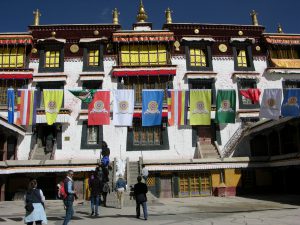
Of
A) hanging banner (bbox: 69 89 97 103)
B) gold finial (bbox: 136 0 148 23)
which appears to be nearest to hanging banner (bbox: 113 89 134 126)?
hanging banner (bbox: 69 89 97 103)

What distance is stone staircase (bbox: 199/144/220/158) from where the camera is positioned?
27.0 m

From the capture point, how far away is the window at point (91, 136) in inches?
1076

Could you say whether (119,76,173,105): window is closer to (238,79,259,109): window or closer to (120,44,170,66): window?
(120,44,170,66): window

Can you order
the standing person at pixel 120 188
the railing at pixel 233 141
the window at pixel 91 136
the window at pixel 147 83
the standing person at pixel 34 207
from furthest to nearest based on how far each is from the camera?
the window at pixel 147 83
the railing at pixel 233 141
the window at pixel 91 136
the standing person at pixel 120 188
the standing person at pixel 34 207

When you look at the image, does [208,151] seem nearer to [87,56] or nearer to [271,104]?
[271,104]

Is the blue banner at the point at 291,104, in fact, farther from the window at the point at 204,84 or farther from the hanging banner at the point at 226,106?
the window at the point at 204,84

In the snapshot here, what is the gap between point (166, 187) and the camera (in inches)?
967

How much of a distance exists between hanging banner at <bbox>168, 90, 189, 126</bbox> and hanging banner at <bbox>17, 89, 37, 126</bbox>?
9539mm

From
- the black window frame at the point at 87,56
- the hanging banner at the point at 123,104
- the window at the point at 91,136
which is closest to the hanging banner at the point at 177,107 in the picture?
the hanging banner at the point at 123,104

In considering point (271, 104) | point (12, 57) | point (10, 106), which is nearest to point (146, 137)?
point (271, 104)

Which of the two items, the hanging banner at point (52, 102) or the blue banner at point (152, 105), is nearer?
the blue banner at point (152, 105)

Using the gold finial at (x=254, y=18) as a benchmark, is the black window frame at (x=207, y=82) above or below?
below

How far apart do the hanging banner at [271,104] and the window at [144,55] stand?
946 cm

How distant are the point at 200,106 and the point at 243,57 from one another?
31.4 ft
